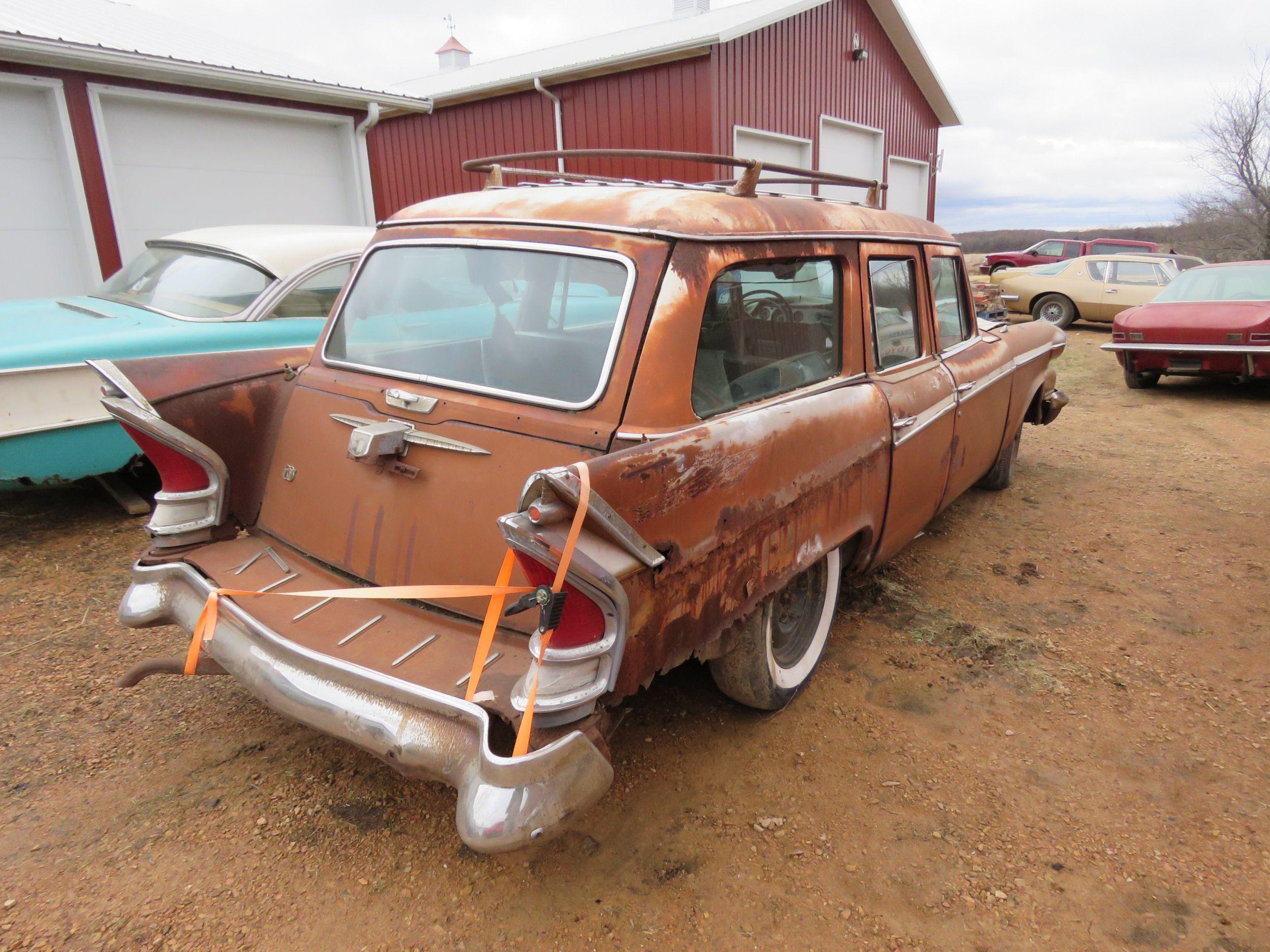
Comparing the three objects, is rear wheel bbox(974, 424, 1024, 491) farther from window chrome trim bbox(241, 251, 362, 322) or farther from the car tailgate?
window chrome trim bbox(241, 251, 362, 322)

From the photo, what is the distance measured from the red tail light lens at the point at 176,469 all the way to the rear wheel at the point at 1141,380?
9496mm

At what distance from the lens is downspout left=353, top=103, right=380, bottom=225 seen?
403 inches

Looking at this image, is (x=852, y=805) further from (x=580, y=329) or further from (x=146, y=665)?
(x=146, y=665)

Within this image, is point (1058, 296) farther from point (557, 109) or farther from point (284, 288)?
point (284, 288)

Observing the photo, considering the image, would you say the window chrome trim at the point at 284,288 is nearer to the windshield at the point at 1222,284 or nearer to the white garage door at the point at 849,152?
the windshield at the point at 1222,284

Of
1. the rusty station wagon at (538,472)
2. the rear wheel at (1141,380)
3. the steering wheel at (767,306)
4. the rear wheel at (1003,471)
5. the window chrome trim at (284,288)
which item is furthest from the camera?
the rear wheel at (1141,380)

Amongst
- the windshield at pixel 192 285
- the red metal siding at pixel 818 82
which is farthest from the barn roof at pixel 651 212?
the red metal siding at pixel 818 82

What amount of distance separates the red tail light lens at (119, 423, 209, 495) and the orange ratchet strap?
55cm

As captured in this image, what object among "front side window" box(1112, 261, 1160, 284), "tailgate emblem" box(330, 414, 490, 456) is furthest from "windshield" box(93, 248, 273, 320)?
"front side window" box(1112, 261, 1160, 284)

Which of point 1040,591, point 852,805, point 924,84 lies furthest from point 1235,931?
point 924,84

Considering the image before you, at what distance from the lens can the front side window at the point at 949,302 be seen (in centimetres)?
389

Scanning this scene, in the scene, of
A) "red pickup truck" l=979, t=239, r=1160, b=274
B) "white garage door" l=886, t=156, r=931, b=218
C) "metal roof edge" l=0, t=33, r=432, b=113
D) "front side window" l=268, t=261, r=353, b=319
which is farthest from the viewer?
"red pickup truck" l=979, t=239, r=1160, b=274

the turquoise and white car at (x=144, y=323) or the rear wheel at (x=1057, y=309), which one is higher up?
the turquoise and white car at (x=144, y=323)

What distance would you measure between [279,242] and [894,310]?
409 centimetres
